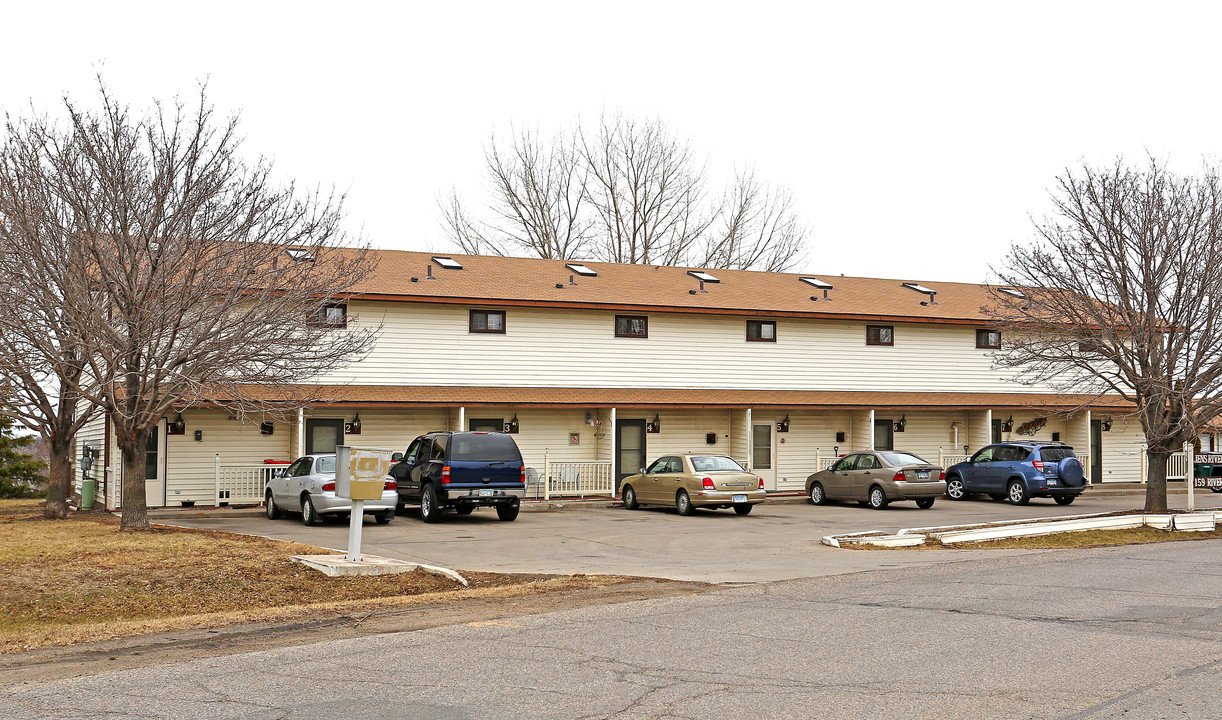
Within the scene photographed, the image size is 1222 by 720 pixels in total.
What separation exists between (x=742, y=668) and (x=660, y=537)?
37.2 feet

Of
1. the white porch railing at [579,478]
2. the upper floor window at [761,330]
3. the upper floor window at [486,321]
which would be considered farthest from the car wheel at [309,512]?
the upper floor window at [761,330]

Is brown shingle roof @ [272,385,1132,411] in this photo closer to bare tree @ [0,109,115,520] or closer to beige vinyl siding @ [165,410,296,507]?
beige vinyl siding @ [165,410,296,507]

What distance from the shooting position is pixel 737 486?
23906 mm

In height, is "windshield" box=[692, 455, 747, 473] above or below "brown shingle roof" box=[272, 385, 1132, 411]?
below

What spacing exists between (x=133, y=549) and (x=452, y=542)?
5.04m

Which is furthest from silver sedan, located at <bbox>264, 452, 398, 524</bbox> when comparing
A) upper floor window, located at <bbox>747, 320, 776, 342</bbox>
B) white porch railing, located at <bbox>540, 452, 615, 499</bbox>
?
upper floor window, located at <bbox>747, 320, 776, 342</bbox>

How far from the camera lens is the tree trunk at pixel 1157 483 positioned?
74.8 ft

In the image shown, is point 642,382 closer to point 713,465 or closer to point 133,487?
point 713,465

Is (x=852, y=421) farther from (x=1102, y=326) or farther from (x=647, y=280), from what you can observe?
(x=1102, y=326)

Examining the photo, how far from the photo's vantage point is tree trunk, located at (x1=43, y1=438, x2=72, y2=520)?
21578 mm

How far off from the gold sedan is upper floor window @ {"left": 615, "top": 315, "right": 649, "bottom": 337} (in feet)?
18.8

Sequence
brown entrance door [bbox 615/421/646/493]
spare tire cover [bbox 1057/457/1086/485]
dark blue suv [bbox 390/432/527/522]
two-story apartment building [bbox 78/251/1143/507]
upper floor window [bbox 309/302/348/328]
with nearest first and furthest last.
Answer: upper floor window [bbox 309/302/348/328], dark blue suv [bbox 390/432/527/522], two-story apartment building [bbox 78/251/1143/507], spare tire cover [bbox 1057/457/1086/485], brown entrance door [bbox 615/421/646/493]

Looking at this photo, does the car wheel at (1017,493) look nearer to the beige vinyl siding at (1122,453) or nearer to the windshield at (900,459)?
the windshield at (900,459)

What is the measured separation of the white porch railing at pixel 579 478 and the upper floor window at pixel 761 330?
244 inches
